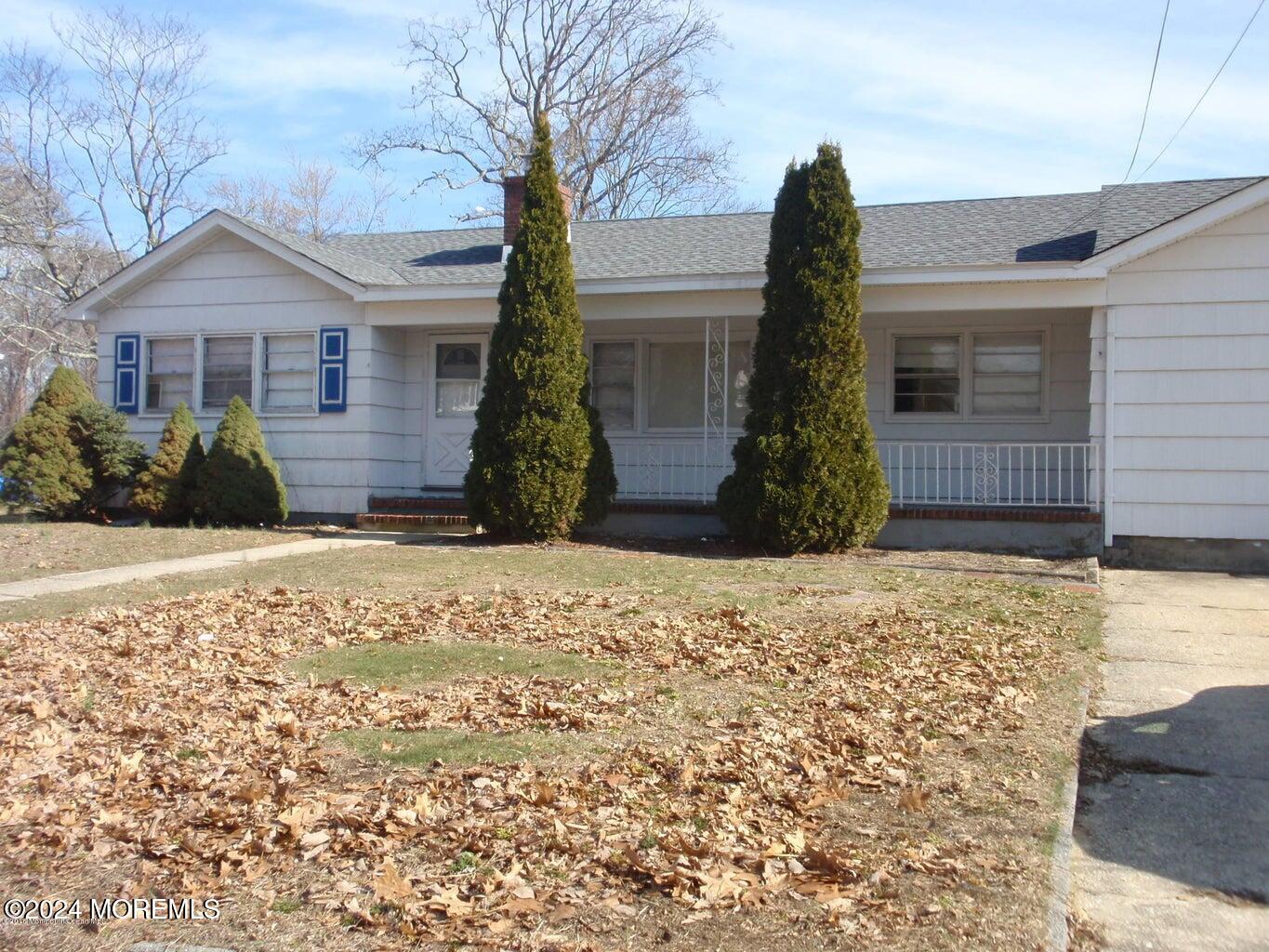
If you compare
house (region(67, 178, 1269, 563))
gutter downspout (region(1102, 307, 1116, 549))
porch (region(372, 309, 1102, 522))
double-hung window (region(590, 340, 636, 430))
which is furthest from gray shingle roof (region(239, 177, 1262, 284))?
double-hung window (region(590, 340, 636, 430))

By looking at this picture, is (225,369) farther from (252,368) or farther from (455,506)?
(455,506)

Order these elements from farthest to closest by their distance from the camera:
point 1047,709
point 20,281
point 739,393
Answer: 1. point 20,281
2. point 739,393
3. point 1047,709

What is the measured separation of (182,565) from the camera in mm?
11250

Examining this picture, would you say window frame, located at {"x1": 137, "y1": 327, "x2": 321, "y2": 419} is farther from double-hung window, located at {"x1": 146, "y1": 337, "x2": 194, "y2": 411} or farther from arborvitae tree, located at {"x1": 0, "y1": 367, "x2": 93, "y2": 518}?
arborvitae tree, located at {"x1": 0, "y1": 367, "x2": 93, "y2": 518}

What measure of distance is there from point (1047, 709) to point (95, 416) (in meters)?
13.1

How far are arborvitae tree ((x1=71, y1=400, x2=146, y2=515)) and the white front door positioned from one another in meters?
3.90

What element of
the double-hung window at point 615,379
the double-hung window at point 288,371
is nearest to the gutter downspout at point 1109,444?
the double-hung window at point 615,379

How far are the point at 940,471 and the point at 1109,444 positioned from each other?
8.12 ft

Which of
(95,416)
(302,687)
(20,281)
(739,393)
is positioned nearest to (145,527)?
(95,416)

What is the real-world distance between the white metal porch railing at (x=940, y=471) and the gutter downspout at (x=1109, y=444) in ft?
0.43

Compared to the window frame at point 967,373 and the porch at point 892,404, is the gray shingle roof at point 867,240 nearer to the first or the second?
the porch at point 892,404

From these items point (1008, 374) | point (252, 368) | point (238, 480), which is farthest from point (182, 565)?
point (1008, 374)

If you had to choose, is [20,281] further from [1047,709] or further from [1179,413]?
[1047,709]

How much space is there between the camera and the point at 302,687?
6414 mm
